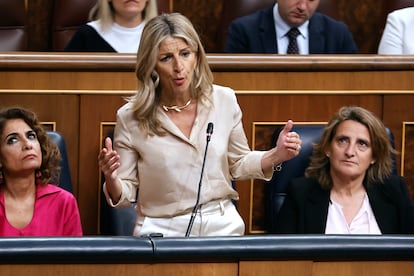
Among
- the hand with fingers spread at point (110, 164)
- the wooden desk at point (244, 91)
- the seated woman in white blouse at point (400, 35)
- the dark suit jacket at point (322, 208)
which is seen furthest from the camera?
the seated woman in white blouse at point (400, 35)

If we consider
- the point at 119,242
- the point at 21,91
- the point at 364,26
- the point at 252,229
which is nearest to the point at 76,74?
the point at 21,91

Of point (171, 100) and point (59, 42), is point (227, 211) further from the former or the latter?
point (59, 42)

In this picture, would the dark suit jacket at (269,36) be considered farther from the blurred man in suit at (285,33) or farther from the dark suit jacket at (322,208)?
the dark suit jacket at (322,208)

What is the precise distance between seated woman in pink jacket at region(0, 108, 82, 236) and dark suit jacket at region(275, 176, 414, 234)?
494mm

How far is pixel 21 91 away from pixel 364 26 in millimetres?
1461

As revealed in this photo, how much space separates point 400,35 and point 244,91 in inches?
24.9

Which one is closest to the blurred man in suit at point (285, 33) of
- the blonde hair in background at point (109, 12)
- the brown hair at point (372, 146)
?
the blonde hair in background at point (109, 12)

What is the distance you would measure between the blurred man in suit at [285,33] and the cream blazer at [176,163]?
83cm

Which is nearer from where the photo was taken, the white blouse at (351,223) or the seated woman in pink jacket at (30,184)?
the seated woman in pink jacket at (30,184)

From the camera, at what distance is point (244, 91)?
108 inches

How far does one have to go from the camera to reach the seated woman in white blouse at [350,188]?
2504mm

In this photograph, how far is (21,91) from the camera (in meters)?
2.67

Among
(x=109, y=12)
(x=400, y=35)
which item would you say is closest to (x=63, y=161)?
(x=109, y=12)

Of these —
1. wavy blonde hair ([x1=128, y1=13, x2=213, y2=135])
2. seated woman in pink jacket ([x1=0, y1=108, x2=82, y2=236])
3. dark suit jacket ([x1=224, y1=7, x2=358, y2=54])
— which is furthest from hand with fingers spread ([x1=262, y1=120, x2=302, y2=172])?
dark suit jacket ([x1=224, y1=7, x2=358, y2=54])
